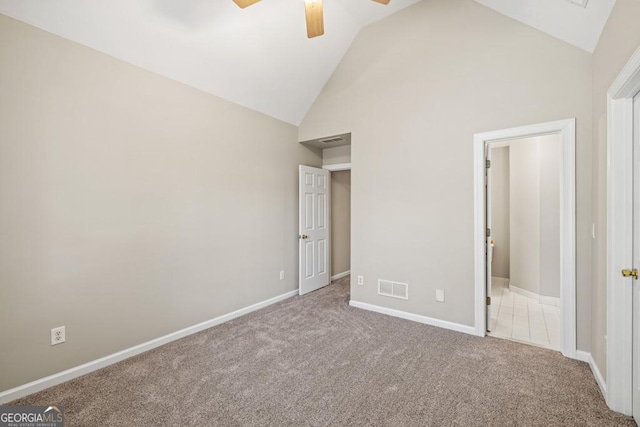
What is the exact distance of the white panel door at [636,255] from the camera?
1680mm

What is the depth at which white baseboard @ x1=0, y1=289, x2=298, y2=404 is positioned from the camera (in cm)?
199

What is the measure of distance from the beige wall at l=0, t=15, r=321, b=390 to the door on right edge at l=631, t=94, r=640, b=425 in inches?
137

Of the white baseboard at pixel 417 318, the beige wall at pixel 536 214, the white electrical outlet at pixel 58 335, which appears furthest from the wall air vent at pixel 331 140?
the white electrical outlet at pixel 58 335

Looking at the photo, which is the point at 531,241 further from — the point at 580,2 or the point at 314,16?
the point at 314,16

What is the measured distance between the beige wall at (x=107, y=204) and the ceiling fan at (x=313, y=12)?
1.36 m

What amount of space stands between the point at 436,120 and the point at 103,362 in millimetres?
3988

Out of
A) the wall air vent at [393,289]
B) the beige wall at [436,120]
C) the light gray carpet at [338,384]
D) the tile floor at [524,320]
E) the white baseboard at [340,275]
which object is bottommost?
the tile floor at [524,320]

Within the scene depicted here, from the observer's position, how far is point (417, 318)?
3307mm

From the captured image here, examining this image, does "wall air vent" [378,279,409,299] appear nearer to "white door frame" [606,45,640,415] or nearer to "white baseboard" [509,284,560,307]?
"white door frame" [606,45,640,415]

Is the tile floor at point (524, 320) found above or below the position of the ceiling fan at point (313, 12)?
below

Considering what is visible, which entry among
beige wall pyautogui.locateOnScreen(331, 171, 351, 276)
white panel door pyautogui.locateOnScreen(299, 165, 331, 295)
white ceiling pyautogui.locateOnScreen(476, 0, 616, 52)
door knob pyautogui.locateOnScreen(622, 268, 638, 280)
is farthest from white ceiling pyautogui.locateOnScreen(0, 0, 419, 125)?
door knob pyautogui.locateOnScreen(622, 268, 638, 280)

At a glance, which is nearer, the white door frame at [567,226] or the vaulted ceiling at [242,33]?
the vaulted ceiling at [242,33]

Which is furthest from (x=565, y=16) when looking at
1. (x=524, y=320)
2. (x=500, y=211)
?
(x=500, y=211)

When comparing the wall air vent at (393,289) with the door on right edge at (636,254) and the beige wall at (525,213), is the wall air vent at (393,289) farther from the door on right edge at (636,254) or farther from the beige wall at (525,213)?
the beige wall at (525,213)
